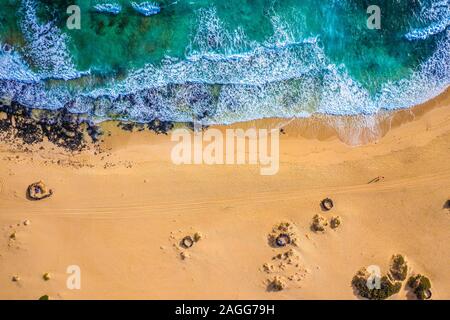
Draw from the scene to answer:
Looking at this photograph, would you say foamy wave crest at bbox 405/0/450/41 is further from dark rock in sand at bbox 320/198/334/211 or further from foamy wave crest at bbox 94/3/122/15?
foamy wave crest at bbox 94/3/122/15

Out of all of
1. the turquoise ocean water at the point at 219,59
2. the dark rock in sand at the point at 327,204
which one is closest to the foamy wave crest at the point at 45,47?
the turquoise ocean water at the point at 219,59

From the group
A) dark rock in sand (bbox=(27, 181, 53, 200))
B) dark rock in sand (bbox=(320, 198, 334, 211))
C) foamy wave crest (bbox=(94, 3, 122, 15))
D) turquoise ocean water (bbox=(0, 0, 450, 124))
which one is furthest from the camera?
foamy wave crest (bbox=(94, 3, 122, 15))

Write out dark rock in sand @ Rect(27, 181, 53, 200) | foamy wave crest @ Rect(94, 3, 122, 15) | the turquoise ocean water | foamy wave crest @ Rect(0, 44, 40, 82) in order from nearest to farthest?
dark rock in sand @ Rect(27, 181, 53, 200) → foamy wave crest @ Rect(0, 44, 40, 82) → the turquoise ocean water → foamy wave crest @ Rect(94, 3, 122, 15)

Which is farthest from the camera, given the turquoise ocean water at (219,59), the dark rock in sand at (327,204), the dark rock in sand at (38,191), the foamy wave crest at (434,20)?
the foamy wave crest at (434,20)

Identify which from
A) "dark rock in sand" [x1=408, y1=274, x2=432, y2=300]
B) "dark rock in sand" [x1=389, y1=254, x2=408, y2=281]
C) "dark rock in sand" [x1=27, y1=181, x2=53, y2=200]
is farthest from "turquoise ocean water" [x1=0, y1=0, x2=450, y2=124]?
"dark rock in sand" [x1=408, y1=274, x2=432, y2=300]

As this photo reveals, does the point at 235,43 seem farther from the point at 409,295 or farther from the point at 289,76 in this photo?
the point at 409,295

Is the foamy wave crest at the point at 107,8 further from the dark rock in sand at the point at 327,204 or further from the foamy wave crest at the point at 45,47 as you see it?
the dark rock in sand at the point at 327,204

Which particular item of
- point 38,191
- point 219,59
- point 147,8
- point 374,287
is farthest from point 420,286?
point 147,8

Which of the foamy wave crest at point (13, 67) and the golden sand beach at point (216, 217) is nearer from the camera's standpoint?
the golden sand beach at point (216, 217)
